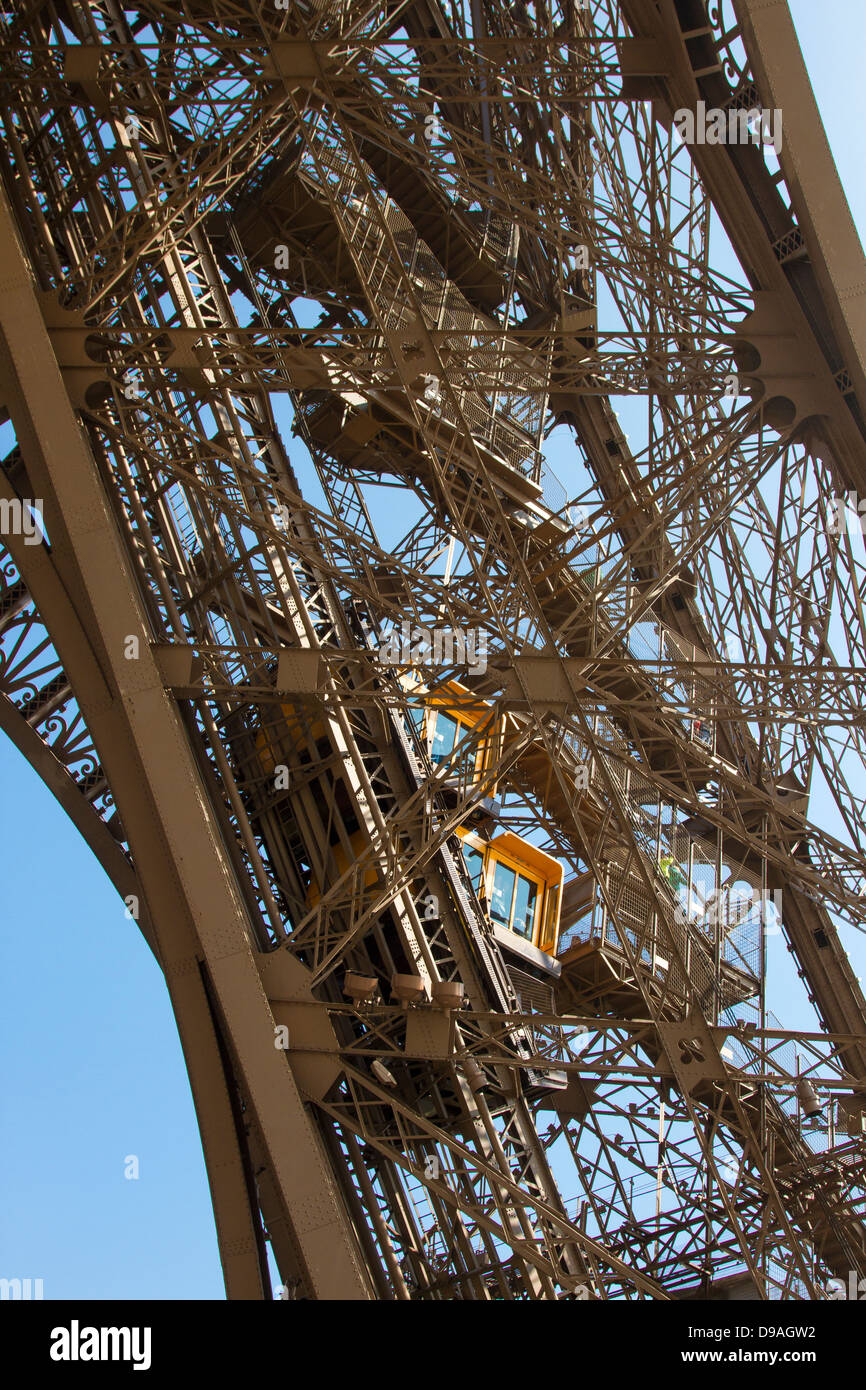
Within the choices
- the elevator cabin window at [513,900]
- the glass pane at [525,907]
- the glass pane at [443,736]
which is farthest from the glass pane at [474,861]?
the glass pane at [443,736]

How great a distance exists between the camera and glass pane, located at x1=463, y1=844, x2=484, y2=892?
17688 millimetres

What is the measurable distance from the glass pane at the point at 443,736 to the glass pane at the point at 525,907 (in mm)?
1765

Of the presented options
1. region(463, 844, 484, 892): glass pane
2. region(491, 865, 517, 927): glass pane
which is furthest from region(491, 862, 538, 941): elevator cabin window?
region(463, 844, 484, 892): glass pane

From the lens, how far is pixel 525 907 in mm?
18156

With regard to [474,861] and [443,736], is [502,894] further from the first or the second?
[443,736]

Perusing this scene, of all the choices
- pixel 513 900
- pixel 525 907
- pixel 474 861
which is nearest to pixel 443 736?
pixel 474 861

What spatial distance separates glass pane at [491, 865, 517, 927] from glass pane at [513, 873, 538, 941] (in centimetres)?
13

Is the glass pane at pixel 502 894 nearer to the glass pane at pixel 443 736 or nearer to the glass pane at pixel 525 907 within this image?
the glass pane at pixel 525 907

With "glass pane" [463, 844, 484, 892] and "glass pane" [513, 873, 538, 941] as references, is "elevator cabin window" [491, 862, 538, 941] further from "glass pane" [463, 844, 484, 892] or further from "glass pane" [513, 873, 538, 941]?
"glass pane" [463, 844, 484, 892]

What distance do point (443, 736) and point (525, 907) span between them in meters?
2.28

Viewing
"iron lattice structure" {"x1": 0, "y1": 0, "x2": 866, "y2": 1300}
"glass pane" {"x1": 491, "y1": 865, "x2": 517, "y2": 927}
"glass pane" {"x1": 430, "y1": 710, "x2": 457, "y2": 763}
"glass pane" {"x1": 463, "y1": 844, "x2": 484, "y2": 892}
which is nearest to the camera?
"iron lattice structure" {"x1": 0, "y1": 0, "x2": 866, "y2": 1300}

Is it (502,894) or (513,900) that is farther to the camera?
(513,900)

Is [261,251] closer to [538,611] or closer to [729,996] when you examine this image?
[538,611]
